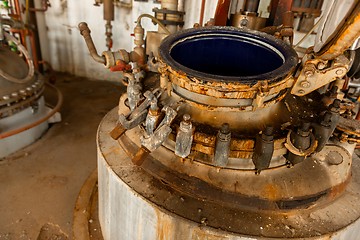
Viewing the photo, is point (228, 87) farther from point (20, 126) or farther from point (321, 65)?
point (20, 126)

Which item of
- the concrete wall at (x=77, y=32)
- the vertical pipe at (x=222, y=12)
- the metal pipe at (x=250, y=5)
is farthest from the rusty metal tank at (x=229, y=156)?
the concrete wall at (x=77, y=32)

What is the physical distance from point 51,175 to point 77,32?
2.57 metres

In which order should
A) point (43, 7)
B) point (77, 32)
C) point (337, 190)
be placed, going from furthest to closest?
point (77, 32), point (43, 7), point (337, 190)

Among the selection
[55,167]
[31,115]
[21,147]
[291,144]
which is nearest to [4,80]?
[31,115]

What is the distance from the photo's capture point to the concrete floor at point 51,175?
2.41 m

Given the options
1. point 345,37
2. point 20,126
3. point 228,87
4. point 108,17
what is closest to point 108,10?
point 108,17

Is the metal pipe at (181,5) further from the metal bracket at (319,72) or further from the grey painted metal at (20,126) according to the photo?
the metal bracket at (319,72)

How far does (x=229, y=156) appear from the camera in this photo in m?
1.47

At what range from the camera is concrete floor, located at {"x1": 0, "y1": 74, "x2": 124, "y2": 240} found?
241cm

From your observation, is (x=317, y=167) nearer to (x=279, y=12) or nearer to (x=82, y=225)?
(x=279, y=12)

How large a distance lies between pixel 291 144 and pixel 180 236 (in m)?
0.68

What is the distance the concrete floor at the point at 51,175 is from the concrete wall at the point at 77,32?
977 mm

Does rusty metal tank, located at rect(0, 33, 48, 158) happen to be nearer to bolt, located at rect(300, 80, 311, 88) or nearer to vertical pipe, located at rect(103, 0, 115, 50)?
vertical pipe, located at rect(103, 0, 115, 50)

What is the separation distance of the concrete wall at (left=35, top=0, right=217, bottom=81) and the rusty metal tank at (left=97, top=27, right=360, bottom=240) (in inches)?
103
